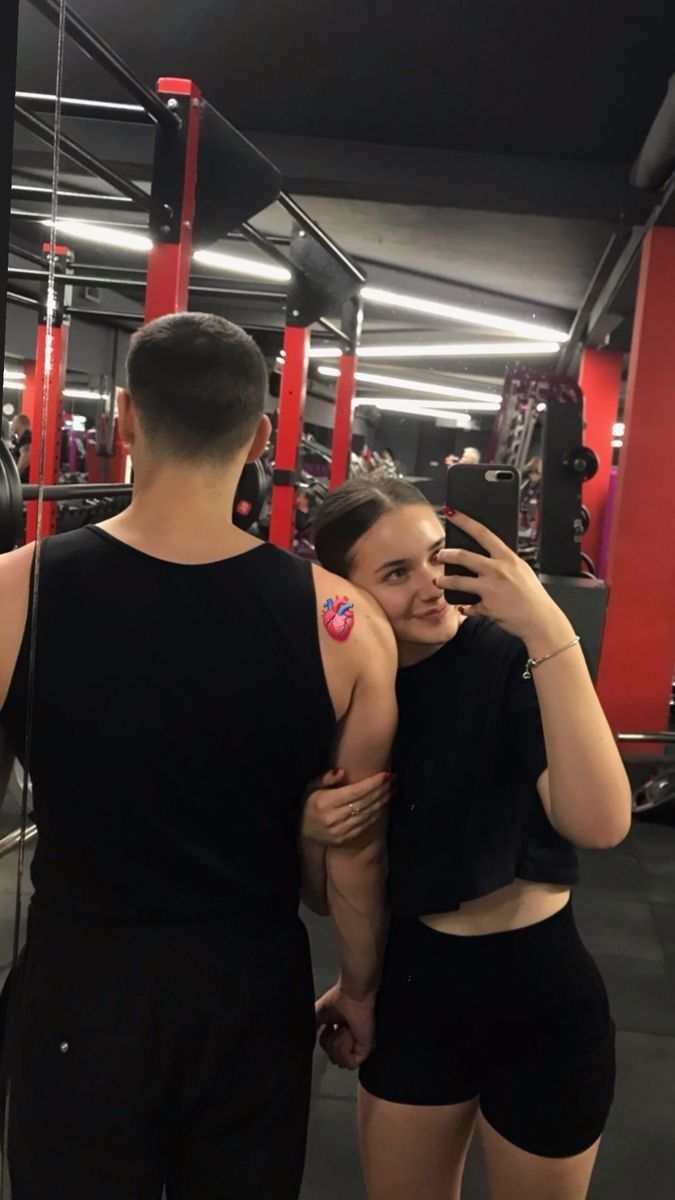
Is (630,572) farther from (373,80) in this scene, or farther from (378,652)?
(378,652)

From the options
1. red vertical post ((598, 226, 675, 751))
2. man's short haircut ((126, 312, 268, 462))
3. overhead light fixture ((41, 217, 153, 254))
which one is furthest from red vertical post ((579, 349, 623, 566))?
man's short haircut ((126, 312, 268, 462))

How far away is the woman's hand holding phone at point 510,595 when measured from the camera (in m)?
1.00

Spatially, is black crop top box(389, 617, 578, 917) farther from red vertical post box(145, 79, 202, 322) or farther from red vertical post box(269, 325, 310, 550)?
red vertical post box(269, 325, 310, 550)

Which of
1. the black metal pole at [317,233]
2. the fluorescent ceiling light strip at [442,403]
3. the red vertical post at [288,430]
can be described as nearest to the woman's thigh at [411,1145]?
the black metal pole at [317,233]

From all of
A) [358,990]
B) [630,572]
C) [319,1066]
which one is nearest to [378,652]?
[358,990]

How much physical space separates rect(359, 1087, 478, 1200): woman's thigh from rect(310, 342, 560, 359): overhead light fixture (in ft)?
27.5

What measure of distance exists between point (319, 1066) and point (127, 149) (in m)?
4.54

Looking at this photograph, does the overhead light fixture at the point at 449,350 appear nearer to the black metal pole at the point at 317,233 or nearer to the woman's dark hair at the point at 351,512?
the black metal pole at the point at 317,233

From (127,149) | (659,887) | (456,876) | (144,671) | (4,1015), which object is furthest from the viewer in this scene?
(127,149)

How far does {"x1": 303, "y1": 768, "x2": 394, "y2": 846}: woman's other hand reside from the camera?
104 cm

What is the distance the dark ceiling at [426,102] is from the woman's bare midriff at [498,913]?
2.70m

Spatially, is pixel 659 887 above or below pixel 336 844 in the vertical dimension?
below

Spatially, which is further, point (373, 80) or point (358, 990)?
point (373, 80)

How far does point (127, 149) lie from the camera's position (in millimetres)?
5051
